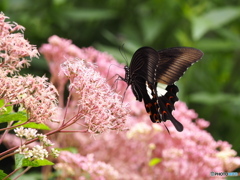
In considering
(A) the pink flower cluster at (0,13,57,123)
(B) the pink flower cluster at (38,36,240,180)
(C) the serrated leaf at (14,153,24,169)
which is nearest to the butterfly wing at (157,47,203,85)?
(B) the pink flower cluster at (38,36,240,180)

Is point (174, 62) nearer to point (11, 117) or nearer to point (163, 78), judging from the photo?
point (163, 78)

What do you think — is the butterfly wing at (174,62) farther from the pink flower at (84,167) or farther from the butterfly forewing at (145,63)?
the pink flower at (84,167)

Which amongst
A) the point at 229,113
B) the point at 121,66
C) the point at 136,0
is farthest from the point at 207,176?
the point at 136,0

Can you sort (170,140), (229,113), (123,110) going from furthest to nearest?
(229,113) → (170,140) → (123,110)

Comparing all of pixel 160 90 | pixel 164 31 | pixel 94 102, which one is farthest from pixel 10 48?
pixel 164 31

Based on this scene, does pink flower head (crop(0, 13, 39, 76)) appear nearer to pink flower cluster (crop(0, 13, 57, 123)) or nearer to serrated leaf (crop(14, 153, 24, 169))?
pink flower cluster (crop(0, 13, 57, 123))

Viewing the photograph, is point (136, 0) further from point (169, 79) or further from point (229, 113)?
point (169, 79)
